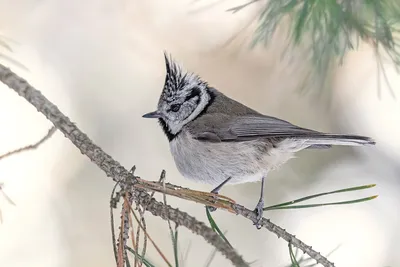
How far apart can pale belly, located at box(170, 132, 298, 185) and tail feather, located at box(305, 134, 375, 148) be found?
0.08 meters

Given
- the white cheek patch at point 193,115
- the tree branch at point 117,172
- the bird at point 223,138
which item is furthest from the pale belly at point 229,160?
the tree branch at point 117,172

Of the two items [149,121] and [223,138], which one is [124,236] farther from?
[149,121]

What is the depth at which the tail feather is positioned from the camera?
4.33 feet

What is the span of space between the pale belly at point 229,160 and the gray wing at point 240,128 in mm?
25

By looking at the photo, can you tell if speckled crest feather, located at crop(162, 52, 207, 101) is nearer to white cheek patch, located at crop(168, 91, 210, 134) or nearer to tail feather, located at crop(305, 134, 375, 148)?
white cheek patch, located at crop(168, 91, 210, 134)

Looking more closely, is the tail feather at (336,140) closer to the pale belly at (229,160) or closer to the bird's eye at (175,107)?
the pale belly at (229,160)

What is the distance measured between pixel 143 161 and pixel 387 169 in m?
1.17

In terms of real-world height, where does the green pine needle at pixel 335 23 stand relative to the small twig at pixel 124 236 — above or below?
above

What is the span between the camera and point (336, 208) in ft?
9.38

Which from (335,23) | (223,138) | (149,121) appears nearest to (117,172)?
(335,23)

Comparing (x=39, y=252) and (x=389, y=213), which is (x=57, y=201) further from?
(x=389, y=213)

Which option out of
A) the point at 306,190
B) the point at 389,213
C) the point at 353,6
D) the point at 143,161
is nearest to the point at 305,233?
the point at 306,190

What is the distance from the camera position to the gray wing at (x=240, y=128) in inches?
62.1

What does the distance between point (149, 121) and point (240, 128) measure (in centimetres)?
136
